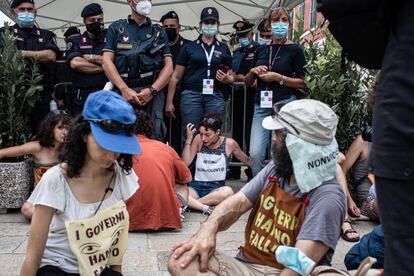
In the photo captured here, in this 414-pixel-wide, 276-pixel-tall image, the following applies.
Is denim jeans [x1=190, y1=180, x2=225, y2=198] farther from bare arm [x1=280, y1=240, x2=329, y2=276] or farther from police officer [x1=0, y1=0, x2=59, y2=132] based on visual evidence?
bare arm [x1=280, y1=240, x2=329, y2=276]


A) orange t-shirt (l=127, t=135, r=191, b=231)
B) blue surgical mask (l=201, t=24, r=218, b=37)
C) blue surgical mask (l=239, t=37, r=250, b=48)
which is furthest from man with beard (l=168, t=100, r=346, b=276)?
blue surgical mask (l=239, t=37, r=250, b=48)

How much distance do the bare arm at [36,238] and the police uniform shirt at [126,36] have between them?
2985 millimetres

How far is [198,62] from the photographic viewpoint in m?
5.65

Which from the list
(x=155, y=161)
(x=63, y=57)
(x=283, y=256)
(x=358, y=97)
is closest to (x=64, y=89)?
(x=63, y=57)

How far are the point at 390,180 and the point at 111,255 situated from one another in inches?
76.1

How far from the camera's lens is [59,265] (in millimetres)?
2645

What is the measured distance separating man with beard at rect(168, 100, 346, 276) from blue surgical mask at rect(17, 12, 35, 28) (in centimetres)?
389

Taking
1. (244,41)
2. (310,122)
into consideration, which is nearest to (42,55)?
(244,41)

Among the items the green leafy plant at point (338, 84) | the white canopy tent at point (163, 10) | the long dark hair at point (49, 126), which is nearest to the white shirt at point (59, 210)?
the long dark hair at point (49, 126)

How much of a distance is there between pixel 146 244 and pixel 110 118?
1.84 meters

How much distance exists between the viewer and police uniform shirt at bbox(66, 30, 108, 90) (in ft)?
18.2

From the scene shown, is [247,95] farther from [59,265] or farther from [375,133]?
[375,133]

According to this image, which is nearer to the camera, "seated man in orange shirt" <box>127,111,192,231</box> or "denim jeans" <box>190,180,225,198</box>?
"seated man in orange shirt" <box>127,111,192,231</box>

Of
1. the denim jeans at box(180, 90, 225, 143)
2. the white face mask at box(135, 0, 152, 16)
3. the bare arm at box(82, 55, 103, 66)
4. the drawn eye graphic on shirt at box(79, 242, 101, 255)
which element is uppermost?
the white face mask at box(135, 0, 152, 16)
